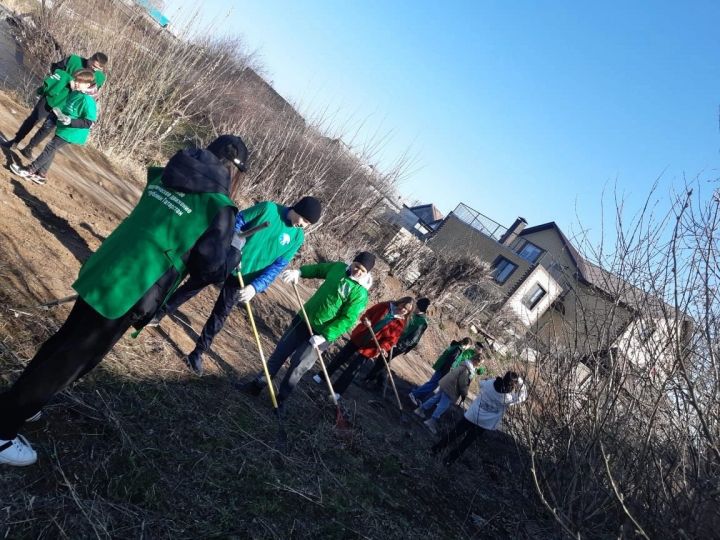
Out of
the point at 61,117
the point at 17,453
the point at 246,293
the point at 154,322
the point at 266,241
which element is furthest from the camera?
the point at 61,117

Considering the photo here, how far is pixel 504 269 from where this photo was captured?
3070 cm

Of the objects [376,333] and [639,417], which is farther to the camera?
[376,333]

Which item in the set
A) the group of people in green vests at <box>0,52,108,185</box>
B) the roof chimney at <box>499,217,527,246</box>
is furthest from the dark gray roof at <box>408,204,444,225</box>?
the group of people in green vests at <box>0,52,108,185</box>

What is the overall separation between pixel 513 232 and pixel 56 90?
3246 cm

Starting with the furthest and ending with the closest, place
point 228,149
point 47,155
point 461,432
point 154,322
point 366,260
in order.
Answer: point 461,432
point 47,155
point 366,260
point 154,322
point 228,149

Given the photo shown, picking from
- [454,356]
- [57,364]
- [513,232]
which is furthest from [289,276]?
[513,232]

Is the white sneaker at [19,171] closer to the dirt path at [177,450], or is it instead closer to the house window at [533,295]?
the dirt path at [177,450]

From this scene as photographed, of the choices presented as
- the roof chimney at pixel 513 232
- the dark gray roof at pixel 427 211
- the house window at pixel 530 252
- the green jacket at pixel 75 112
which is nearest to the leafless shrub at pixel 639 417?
the green jacket at pixel 75 112

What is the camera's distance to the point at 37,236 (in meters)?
4.49

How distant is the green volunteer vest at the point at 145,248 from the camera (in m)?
2.09

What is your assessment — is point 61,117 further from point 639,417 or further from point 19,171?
point 639,417

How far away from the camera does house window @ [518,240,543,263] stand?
102ft

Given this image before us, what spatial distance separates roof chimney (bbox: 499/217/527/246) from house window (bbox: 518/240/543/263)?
1257 millimetres

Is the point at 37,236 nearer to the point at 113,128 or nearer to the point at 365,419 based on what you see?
the point at 365,419
